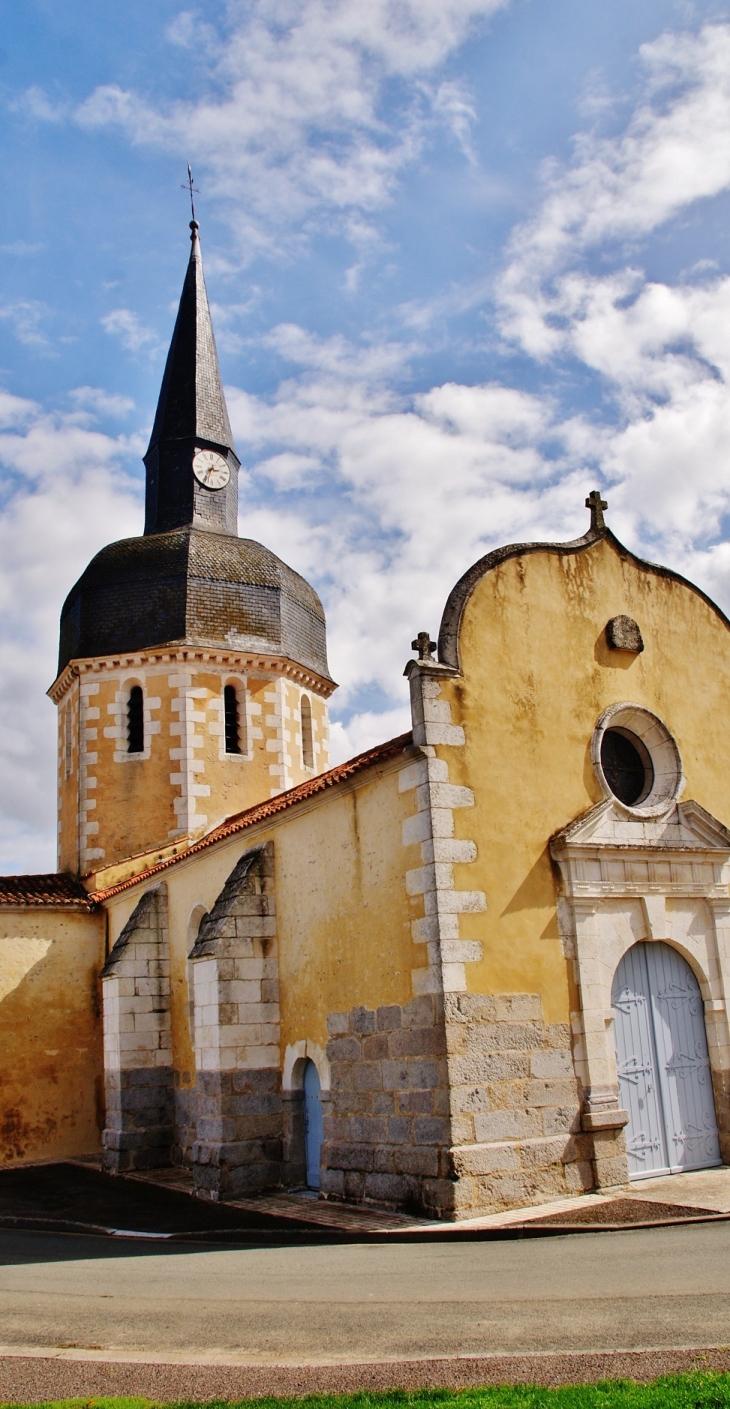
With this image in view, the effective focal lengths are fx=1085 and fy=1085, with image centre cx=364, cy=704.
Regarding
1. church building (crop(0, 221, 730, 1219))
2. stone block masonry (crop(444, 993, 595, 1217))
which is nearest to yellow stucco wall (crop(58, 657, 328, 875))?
church building (crop(0, 221, 730, 1219))

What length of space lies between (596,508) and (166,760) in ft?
30.3

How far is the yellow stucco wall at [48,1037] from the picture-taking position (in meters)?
15.9

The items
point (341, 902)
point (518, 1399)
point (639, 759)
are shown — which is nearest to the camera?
point (518, 1399)

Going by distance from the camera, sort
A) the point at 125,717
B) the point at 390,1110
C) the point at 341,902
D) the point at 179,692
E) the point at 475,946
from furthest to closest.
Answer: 1. the point at 125,717
2. the point at 179,692
3. the point at 341,902
4. the point at 390,1110
5. the point at 475,946

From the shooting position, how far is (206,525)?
2050 centimetres

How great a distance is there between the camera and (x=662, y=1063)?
10469 millimetres

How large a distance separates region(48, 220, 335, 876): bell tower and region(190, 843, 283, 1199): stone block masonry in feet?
20.5

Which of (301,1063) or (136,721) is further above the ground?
(136,721)

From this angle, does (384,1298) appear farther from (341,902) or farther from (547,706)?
(547,706)

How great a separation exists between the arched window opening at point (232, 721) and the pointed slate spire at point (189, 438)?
11.6 ft

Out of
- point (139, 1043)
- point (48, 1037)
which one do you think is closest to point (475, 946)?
point (139, 1043)

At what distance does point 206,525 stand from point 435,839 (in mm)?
12611

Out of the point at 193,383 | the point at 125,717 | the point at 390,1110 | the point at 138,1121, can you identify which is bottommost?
the point at 138,1121

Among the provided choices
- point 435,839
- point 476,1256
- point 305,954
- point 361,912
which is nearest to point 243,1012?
point 305,954
